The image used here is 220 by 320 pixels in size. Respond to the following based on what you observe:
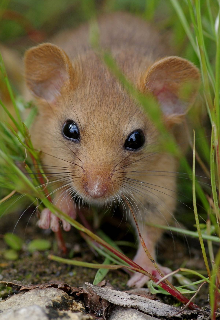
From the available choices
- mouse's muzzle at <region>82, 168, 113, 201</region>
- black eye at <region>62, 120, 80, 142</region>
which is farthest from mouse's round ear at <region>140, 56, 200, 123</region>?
mouse's muzzle at <region>82, 168, 113, 201</region>

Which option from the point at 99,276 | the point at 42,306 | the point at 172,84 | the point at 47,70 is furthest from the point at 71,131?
the point at 42,306

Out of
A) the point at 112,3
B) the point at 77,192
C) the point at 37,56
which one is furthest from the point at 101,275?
the point at 112,3

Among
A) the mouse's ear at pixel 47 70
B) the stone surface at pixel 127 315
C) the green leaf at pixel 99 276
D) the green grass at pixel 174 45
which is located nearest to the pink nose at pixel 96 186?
the green grass at pixel 174 45

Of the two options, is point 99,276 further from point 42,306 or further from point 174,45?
point 174,45

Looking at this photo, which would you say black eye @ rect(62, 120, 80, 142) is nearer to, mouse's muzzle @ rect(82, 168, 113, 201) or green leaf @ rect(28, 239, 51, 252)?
mouse's muzzle @ rect(82, 168, 113, 201)

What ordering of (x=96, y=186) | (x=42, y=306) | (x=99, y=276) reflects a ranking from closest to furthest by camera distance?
(x=42, y=306) → (x=96, y=186) → (x=99, y=276)

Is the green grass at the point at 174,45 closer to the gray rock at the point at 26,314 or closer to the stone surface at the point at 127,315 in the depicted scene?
the stone surface at the point at 127,315
